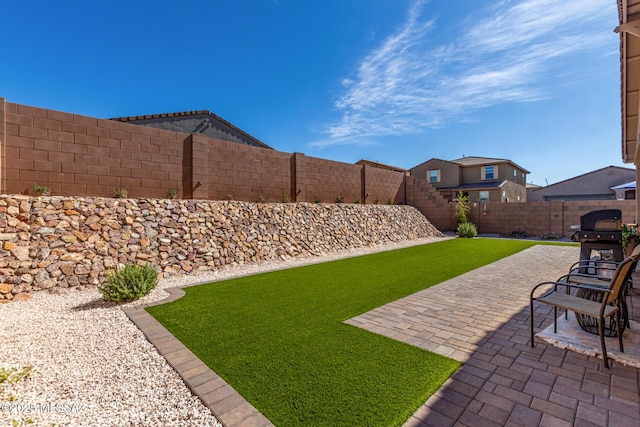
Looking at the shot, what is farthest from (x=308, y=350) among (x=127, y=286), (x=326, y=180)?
(x=326, y=180)

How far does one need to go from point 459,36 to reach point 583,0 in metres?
4.96

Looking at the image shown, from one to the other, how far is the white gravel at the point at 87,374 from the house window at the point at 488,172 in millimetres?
29694

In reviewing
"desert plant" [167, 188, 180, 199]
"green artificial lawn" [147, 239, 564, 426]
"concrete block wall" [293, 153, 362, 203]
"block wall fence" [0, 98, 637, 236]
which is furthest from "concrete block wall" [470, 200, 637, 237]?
"desert plant" [167, 188, 180, 199]

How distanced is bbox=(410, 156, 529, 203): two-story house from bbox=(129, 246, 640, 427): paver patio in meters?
23.7

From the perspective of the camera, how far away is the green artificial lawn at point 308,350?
2.24m

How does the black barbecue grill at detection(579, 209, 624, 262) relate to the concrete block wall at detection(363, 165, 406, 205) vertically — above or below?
below

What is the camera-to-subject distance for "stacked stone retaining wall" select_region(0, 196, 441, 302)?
5801 mm

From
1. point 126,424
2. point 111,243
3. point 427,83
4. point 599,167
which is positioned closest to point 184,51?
point 111,243

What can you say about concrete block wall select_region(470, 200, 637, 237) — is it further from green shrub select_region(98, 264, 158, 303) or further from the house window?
green shrub select_region(98, 264, 158, 303)

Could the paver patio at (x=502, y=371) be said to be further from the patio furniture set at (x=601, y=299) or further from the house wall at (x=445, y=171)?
the house wall at (x=445, y=171)

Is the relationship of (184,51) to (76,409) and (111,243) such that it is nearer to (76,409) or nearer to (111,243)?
(111,243)

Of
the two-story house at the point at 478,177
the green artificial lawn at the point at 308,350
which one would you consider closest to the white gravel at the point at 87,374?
the green artificial lawn at the point at 308,350

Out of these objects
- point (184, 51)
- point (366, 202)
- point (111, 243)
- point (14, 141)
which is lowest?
point (111, 243)

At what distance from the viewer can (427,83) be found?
11578 millimetres
